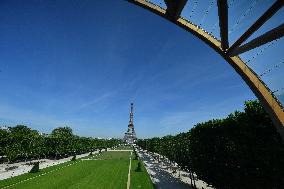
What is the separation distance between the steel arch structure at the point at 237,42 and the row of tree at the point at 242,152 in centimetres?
962

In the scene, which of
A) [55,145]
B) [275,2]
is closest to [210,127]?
[275,2]

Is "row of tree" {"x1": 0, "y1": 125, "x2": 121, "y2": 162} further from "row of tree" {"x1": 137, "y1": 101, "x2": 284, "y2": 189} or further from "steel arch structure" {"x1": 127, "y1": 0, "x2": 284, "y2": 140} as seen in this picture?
"steel arch structure" {"x1": 127, "y1": 0, "x2": 284, "y2": 140}

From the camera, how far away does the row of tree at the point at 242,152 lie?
1407 centimetres

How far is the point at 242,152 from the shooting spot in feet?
56.7

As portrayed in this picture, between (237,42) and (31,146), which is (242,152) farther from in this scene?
(31,146)

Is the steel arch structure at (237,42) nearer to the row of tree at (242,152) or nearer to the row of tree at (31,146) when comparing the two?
the row of tree at (242,152)

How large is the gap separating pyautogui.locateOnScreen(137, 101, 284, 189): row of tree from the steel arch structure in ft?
31.6

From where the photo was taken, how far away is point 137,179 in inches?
1280

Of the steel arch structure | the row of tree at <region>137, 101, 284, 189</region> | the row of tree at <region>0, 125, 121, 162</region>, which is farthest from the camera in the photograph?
the row of tree at <region>0, 125, 121, 162</region>

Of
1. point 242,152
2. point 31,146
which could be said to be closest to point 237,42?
point 242,152

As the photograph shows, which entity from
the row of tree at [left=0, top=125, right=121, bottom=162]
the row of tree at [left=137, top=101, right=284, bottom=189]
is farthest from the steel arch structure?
the row of tree at [left=0, top=125, right=121, bottom=162]

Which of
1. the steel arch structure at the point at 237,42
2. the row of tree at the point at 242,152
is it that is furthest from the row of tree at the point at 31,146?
the steel arch structure at the point at 237,42

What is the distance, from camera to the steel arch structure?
168 inches

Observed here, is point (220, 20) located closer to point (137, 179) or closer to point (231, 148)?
point (231, 148)
